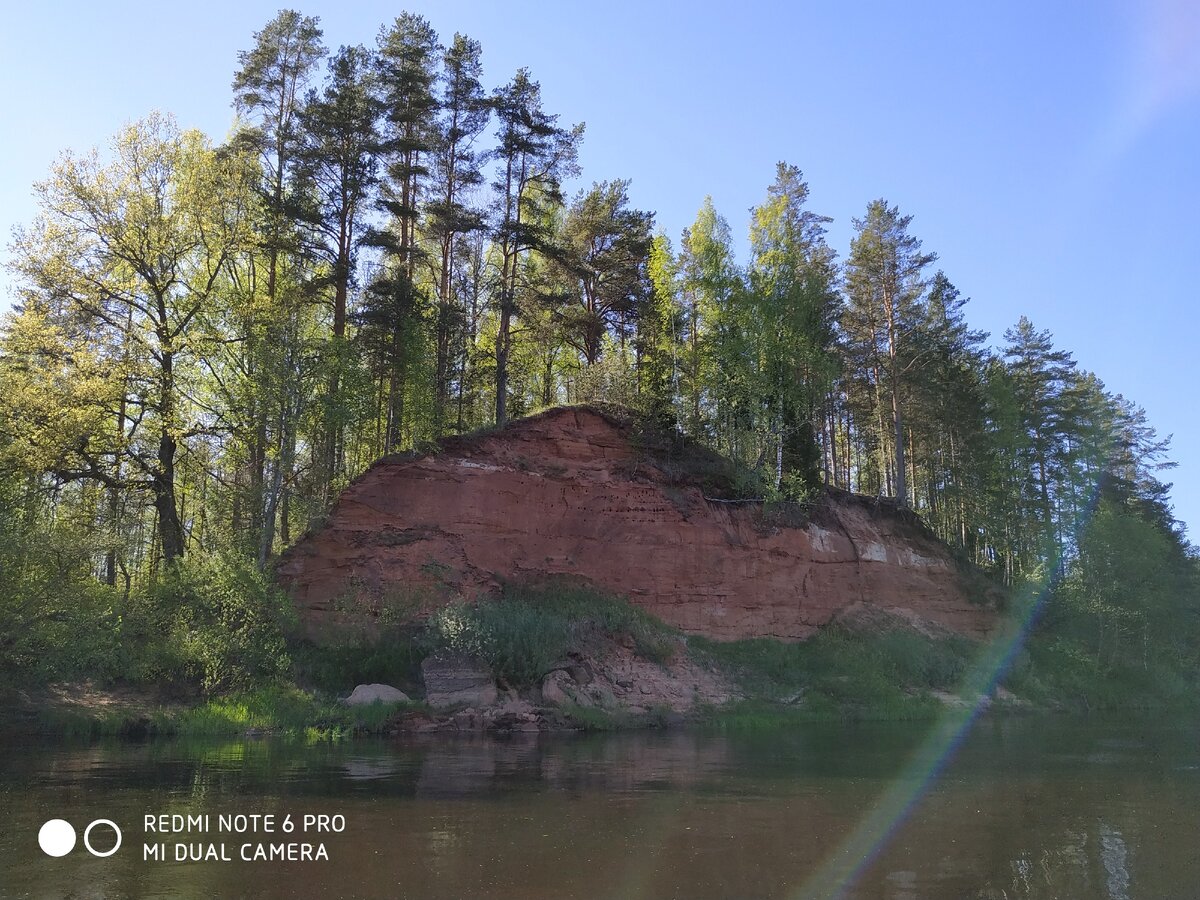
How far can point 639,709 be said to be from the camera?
25.8 metres

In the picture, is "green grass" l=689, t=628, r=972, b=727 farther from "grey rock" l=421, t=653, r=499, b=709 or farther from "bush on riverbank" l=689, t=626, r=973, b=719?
"grey rock" l=421, t=653, r=499, b=709

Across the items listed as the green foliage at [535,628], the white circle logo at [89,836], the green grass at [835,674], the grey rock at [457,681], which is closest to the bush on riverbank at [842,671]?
the green grass at [835,674]

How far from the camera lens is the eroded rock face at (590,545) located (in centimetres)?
2753

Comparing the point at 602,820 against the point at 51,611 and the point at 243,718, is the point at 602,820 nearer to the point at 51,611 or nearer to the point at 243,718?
the point at 243,718

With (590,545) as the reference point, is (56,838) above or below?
below

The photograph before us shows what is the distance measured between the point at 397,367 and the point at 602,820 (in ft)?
76.3

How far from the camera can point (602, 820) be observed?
10.8m

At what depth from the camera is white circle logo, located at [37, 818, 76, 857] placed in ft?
29.1

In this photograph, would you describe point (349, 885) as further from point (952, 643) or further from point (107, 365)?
point (952, 643)

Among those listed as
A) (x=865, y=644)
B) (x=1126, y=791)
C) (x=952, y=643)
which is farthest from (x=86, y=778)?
(x=952, y=643)

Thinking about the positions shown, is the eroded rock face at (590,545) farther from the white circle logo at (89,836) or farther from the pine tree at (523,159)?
the white circle logo at (89,836)

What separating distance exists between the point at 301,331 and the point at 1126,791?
1071 inches

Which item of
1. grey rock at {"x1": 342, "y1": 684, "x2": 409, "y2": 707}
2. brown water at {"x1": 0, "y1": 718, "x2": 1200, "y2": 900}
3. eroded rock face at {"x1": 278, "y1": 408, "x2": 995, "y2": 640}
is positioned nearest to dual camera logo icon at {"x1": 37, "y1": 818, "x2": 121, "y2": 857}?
brown water at {"x1": 0, "y1": 718, "x2": 1200, "y2": 900}

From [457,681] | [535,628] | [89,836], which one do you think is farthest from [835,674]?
[89,836]
